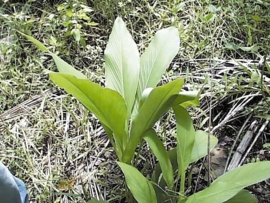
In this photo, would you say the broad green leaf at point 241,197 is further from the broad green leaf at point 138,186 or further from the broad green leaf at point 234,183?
the broad green leaf at point 138,186

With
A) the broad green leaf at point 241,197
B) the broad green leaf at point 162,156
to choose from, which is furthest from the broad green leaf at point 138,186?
the broad green leaf at point 241,197

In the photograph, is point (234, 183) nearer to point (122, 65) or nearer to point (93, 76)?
point (122, 65)

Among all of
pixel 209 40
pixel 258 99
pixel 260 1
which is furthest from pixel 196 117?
pixel 260 1

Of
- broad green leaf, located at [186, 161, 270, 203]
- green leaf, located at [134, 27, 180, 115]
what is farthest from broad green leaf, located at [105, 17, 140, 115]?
broad green leaf, located at [186, 161, 270, 203]

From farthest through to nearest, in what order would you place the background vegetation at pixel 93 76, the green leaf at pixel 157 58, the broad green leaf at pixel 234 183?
the background vegetation at pixel 93 76 → the green leaf at pixel 157 58 → the broad green leaf at pixel 234 183

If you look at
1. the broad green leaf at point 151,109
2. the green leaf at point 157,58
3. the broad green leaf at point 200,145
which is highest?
the green leaf at point 157,58

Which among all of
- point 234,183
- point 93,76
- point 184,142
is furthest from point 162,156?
point 93,76

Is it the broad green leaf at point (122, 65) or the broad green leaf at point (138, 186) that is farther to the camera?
the broad green leaf at point (122, 65)
